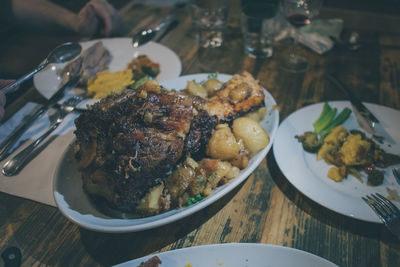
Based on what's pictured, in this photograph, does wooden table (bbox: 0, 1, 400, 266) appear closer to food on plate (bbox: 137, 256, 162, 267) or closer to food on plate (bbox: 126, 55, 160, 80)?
food on plate (bbox: 137, 256, 162, 267)

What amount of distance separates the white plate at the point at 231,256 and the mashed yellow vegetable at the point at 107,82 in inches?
54.5

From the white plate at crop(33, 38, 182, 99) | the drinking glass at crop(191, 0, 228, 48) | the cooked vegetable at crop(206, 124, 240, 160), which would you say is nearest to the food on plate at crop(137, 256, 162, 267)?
the cooked vegetable at crop(206, 124, 240, 160)

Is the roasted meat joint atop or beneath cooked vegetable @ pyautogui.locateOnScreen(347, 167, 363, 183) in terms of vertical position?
atop

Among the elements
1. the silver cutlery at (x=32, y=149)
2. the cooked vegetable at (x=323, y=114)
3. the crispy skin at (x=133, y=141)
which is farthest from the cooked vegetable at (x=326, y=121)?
the silver cutlery at (x=32, y=149)

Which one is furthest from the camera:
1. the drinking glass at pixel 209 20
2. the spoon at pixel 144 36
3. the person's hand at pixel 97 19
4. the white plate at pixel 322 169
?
the person's hand at pixel 97 19

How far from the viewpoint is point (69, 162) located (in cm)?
150

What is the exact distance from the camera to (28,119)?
2.00m

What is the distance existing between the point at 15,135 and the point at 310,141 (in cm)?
195

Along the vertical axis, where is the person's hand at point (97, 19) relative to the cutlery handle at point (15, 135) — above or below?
above

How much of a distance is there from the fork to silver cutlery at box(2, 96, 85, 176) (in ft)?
6.23

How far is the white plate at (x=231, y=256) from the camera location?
113 cm

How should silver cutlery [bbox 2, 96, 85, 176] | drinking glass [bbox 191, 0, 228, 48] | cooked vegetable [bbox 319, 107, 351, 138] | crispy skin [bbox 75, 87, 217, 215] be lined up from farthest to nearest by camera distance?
drinking glass [bbox 191, 0, 228, 48] < cooked vegetable [bbox 319, 107, 351, 138] < silver cutlery [bbox 2, 96, 85, 176] < crispy skin [bbox 75, 87, 217, 215]

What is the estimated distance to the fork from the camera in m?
1.23

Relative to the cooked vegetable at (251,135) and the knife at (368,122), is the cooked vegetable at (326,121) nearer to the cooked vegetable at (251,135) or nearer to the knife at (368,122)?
the knife at (368,122)
